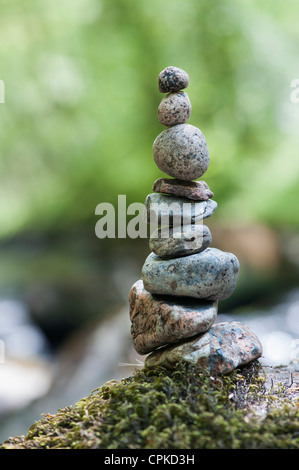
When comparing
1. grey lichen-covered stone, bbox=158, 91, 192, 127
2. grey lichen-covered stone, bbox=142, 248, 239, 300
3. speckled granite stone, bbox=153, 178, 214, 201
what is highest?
grey lichen-covered stone, bbox=158, 91, 192, 127

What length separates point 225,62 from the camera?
6.37m

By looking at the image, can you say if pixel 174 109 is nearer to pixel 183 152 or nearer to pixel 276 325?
pixel 183 152

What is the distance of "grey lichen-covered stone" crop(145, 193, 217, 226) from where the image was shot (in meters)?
2.35

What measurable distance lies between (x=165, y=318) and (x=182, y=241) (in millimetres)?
404

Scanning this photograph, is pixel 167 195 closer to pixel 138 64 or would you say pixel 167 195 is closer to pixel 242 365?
pixel 242 365

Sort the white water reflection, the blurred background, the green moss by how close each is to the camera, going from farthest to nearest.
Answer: the blurred background, the white water reflection, the green moss

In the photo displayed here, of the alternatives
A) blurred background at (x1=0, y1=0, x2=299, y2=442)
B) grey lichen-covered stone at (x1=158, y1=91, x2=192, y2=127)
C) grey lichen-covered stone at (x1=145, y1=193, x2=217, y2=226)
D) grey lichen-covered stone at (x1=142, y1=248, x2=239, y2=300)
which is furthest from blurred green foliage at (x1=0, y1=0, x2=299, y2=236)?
grey lichen-covered stone at (x1=142, y1=248, x2=239, y2=300)

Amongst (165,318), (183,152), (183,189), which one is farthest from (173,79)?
(165,318)

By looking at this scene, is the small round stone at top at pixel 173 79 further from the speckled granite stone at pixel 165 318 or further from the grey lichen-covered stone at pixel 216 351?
the grey lichen-covered stone at pixel 216 351

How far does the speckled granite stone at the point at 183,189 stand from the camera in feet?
7.79

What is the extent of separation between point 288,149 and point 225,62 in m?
1.58

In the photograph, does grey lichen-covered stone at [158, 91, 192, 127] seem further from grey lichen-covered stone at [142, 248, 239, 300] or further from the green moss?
the green moss

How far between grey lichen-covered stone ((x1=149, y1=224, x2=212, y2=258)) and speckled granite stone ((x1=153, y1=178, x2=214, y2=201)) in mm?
166
